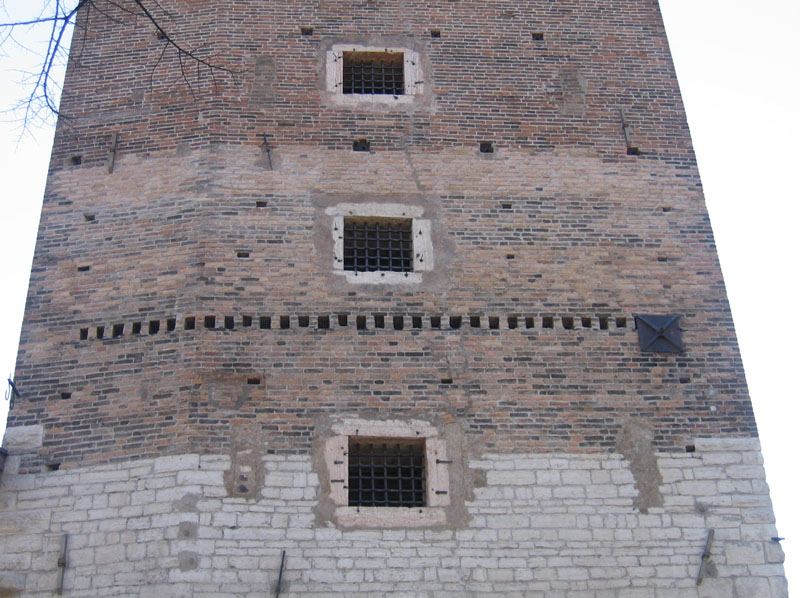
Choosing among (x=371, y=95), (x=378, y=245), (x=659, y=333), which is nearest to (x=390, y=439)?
(x=378, y=245)

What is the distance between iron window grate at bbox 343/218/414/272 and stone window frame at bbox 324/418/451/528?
2.22 m

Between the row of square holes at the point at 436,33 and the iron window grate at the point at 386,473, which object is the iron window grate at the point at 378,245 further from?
the row of square holes at the point at 436,33

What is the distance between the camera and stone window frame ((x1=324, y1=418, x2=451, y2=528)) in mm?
10820

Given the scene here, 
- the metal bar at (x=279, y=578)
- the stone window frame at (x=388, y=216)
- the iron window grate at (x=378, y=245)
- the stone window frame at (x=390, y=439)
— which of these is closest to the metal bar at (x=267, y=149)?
the stone window frame at (x=388, y=216)

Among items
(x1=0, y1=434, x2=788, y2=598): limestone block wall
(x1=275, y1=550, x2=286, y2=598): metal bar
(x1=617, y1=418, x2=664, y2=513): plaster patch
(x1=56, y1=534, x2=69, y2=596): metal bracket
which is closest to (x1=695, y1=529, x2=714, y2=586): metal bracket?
(x1=0, y1=434, x2=788, y2=598): limestone block wall

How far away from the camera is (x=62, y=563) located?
1059cm

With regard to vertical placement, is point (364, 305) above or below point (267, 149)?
below

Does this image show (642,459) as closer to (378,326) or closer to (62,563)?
(378,326)

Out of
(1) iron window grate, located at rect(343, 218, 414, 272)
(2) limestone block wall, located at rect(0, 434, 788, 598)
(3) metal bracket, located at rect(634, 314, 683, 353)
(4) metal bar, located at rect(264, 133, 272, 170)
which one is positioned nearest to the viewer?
(2) limestone block wall, located at rect(0, 434, 788, 598)

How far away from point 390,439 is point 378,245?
8.95 ft

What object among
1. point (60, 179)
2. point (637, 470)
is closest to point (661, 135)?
point (637, 470)

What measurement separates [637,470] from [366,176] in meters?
5.09

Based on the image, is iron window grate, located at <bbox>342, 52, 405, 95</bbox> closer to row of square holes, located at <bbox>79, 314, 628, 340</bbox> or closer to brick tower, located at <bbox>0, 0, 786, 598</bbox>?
brick tower, located at <bbox>0, 0, 786, 598</bbox>

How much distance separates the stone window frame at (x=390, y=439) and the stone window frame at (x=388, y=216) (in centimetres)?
195
